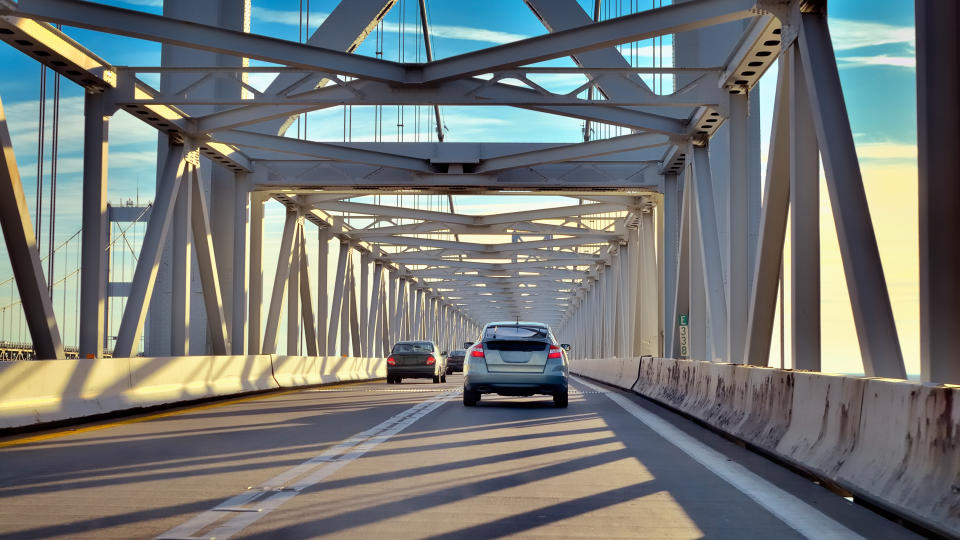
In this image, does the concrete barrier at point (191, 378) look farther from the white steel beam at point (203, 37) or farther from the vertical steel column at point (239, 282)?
the white steel beam at point (203, 37)

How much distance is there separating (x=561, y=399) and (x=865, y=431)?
10.8 meters

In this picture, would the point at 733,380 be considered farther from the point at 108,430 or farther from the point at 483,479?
the point at 108,430

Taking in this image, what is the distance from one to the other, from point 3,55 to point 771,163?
60.9 ft

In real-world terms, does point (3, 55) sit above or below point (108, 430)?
above

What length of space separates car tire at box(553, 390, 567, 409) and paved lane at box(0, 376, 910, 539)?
15.1 ft

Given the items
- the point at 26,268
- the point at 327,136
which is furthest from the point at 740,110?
the point at 327,136

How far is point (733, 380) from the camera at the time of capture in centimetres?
1297

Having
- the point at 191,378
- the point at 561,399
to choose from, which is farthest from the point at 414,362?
the point at 561,399

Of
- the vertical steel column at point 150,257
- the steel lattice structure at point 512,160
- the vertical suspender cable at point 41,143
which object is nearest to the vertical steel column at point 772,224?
the steel lattice structure at point 512,160

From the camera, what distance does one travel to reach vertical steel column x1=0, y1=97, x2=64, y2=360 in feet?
51.2

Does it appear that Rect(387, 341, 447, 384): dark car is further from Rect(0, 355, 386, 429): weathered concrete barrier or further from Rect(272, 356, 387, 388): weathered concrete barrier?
Rect(0, 355, 386, 429): weathered concrete barrier

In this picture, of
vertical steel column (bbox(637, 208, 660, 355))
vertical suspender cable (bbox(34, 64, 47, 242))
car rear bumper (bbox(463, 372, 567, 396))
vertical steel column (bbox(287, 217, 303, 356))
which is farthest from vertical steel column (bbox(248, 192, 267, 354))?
car rear bumper (bbox(463, 372, 567, 396))

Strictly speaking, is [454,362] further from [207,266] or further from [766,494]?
[766,494]

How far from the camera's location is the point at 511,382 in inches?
712
